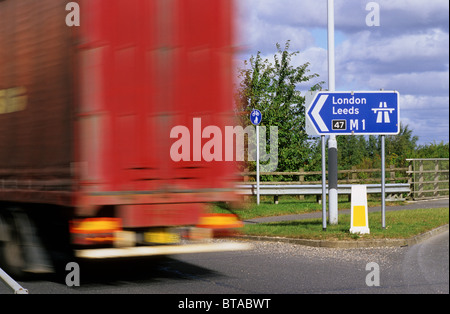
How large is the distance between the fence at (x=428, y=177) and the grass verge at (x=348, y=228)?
10.5m

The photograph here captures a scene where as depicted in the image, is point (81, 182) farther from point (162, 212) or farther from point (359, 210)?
point (359, 210)

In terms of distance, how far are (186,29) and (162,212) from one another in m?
2.17

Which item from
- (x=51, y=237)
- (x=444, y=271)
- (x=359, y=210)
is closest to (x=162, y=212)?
(x=51, y=237)

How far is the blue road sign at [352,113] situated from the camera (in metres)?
14.9

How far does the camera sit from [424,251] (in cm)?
1241

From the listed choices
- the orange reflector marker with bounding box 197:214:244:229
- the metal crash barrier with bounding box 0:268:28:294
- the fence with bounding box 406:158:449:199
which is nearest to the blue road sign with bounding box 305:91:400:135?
the orange reflector marker with bounding box 197:214:244:229

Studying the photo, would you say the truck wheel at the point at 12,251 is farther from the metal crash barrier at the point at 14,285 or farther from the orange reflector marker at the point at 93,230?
the orange reflector marker at the point at 93,230

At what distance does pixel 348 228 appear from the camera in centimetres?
1501

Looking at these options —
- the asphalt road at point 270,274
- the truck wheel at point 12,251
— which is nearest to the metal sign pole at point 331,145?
the asphalt road at point 270,274

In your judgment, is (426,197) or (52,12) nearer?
(52,12)

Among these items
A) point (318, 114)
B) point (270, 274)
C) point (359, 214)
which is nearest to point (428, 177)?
point (318, 114)

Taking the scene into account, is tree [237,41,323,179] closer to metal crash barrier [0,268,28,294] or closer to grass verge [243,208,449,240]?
grass verge [243,208,449,240]

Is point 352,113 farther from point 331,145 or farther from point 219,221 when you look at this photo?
point 219,221

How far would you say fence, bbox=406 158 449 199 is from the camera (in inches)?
1155
